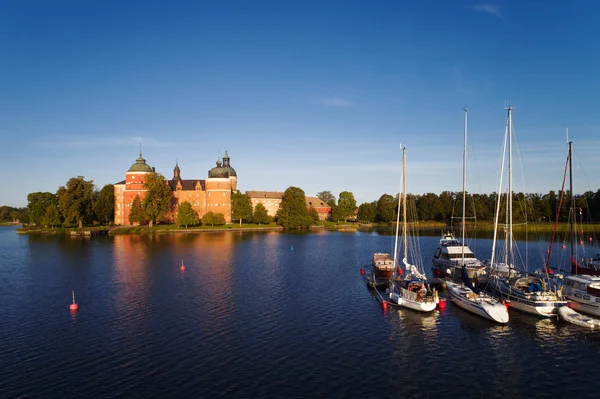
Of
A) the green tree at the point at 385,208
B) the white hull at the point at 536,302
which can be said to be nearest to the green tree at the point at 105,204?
the green tree at the point at 385,208

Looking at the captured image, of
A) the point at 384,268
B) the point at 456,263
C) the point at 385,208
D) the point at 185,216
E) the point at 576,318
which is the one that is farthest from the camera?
the point at 385,208

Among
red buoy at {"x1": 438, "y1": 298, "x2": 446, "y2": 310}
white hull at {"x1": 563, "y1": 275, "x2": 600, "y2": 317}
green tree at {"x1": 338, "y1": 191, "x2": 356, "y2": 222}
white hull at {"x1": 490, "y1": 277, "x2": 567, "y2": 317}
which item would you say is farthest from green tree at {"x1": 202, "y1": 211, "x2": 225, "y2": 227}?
white hull at {"x1": 563, "y1": 275, "x2": 600, "y2": 317}

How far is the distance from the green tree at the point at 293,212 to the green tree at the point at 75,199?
61.2m

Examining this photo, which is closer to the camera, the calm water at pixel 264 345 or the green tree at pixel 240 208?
the calm water at pixel 264 345

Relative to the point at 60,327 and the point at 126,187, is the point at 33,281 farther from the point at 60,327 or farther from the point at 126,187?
the point at 126,187

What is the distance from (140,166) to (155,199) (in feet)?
77.6

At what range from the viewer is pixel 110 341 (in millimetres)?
29531

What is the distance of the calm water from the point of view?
2247 cm

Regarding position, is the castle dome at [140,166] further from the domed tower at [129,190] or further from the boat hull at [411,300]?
the boat hull at [411,300]

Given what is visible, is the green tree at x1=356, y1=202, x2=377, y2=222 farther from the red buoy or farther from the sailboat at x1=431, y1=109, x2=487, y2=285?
the red buoy

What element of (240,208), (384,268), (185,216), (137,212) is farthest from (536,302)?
(240,208)

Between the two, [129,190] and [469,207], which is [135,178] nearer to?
[129,190]

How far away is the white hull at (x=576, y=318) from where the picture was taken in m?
30.8

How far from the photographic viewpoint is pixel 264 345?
28.7 m
